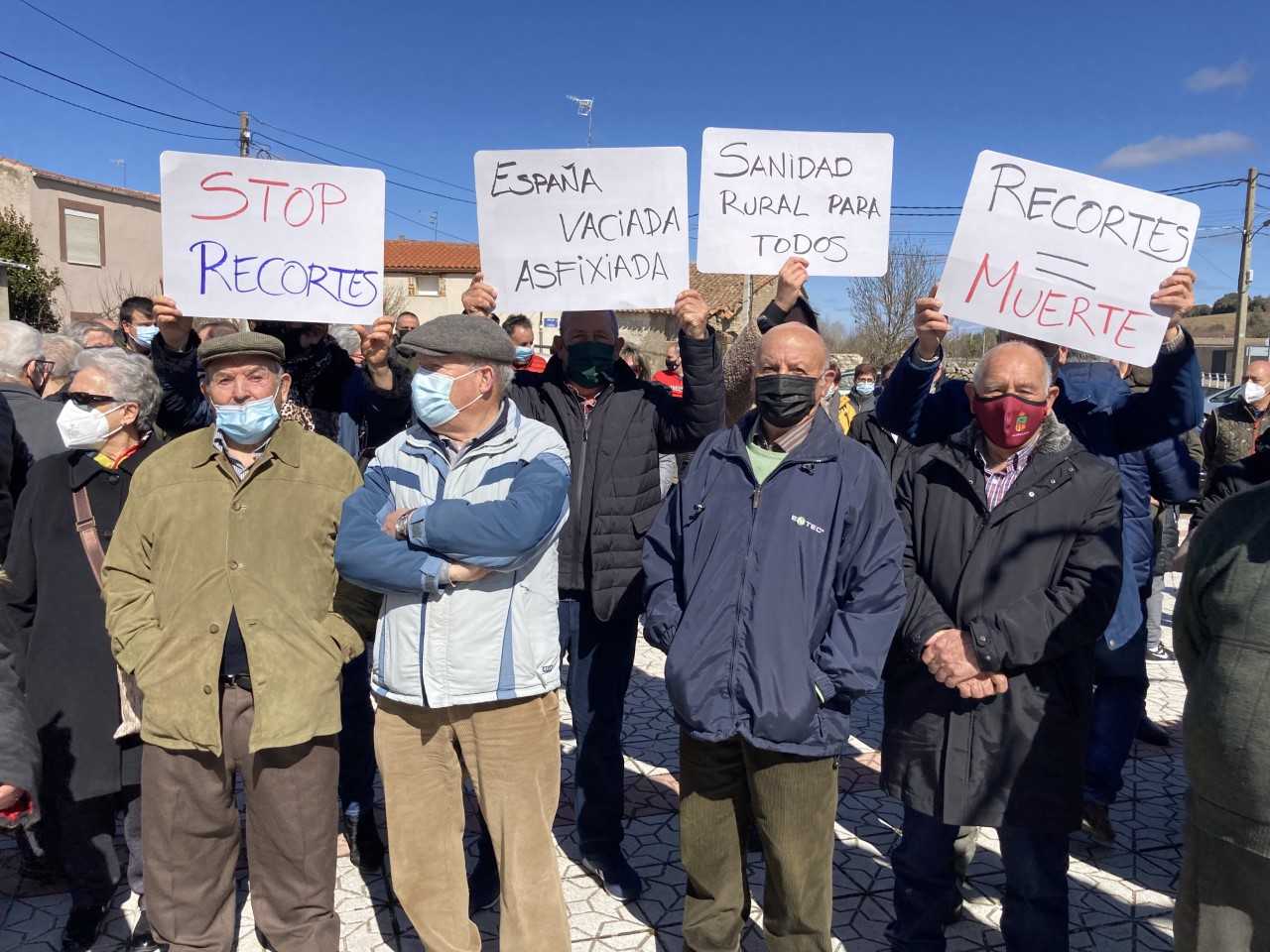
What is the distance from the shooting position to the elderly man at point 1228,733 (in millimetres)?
1837

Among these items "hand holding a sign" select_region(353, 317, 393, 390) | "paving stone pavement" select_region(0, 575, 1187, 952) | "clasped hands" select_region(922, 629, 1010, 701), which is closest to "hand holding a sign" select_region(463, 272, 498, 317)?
"hand holding a sign" select_region(353, 317, 393, 390)

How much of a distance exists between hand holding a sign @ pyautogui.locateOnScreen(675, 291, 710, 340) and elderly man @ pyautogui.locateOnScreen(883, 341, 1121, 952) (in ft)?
2.89

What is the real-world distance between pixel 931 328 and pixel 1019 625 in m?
0.99

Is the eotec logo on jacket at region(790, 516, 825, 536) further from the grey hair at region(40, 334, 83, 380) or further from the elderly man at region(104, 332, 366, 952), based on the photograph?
the grey hair at region(40, 334, 83, 380)

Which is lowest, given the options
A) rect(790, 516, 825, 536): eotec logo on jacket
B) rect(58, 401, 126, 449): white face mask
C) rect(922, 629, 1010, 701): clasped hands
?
rect(922, 629, 1010, 701): clasped hands

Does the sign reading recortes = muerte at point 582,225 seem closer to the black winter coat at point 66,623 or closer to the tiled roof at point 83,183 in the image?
the black winter coat at point 66,623

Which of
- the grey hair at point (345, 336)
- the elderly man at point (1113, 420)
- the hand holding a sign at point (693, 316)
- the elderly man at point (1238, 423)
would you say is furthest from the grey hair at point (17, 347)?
the elderly man at point (1238, 423)

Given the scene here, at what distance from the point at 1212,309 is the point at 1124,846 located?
96.4 m

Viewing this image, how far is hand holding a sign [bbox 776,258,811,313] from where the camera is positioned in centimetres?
319

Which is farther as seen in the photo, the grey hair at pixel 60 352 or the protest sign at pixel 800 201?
the grey hair at pixel 60 352

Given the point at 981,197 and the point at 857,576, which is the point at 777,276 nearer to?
the point at 981,197

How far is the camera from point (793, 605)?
251 cm

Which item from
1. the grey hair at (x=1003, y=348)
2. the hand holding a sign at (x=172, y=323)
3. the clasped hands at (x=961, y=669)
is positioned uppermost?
the hand holding a sign at (x=172, y=323)

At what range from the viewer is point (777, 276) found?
3299 millimetres
